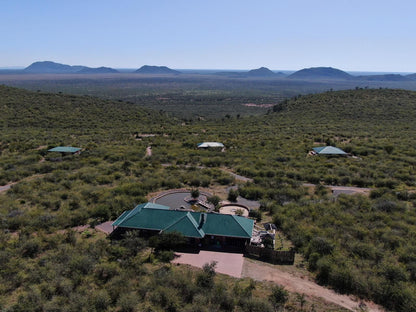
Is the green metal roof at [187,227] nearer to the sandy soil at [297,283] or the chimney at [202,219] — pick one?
the chimney at [202,219]

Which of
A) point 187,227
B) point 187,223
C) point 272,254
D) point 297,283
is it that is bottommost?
point 297,283

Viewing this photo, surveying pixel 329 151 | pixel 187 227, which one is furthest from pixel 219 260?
pixel 329 151

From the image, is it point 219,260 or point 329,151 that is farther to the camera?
point 329,151

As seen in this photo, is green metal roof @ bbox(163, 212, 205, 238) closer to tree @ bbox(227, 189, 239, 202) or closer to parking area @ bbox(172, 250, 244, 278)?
parking area @ bbox(172, 250, 244, 278)

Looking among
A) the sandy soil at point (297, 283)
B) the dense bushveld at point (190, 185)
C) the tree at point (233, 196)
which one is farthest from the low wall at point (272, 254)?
the tree at point (233, 196)

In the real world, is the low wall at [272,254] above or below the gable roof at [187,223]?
below

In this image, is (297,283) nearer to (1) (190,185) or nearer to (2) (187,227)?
(2) (187,227)
